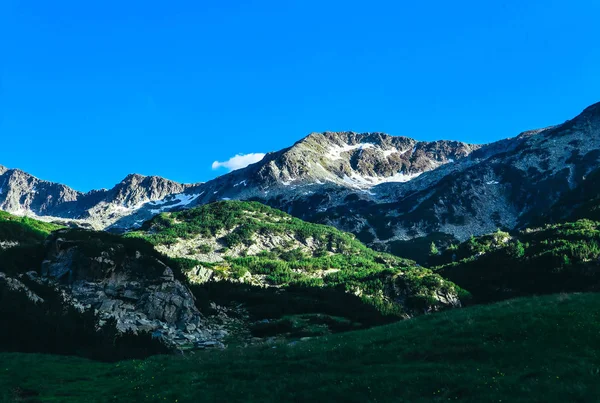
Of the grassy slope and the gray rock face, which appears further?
the grassy slope

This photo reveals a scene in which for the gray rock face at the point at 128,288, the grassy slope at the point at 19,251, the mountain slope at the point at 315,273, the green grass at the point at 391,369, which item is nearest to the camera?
the green grass at the point at 391,369

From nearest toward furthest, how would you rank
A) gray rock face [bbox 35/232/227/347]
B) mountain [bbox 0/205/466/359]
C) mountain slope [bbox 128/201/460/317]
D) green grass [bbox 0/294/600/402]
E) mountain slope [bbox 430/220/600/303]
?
1. green grass [bbox 0/294/600/402]
2. mountain [bbox 0/205/466/359]
3. gray rock face [bbox 35/232/227/347]
4. mountain slope [bbox 430/220/600/303]
5. mountain slope [bbox 128/201/460/317]

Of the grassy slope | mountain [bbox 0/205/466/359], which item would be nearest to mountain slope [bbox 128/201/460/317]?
mountain [bbox 0/205/466/359]

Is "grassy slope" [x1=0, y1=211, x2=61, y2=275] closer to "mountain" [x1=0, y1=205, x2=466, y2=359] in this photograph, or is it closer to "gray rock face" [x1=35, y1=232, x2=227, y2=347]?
"mountain" [x1=0, y1=205, x2=466, y2=359]

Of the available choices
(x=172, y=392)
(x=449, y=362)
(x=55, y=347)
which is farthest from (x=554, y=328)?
(x=55, y=347)

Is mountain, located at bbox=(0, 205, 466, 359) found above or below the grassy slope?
below

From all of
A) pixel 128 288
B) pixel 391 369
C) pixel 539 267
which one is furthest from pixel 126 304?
pixel 539 267

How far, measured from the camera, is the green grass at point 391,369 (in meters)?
15.5

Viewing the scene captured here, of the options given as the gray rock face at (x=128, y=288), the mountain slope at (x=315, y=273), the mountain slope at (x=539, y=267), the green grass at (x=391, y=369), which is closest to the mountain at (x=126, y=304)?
the gray rock face at (x=128, y=288)

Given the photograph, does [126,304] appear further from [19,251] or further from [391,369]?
[391,369]

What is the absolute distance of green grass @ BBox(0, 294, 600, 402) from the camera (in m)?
15.5

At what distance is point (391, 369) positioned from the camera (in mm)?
19031

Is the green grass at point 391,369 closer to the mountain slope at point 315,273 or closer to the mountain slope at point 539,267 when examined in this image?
the mountain slope at point 315,273

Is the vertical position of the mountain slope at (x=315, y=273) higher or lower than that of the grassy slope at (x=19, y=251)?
lower
